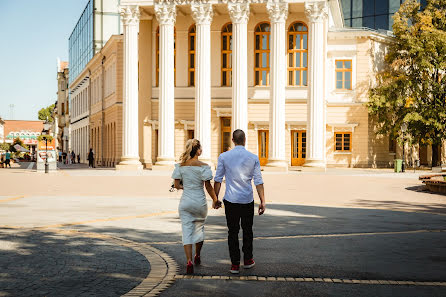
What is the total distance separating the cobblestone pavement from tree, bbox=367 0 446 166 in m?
29.5

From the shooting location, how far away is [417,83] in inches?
1753

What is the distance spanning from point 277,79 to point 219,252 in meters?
33.3

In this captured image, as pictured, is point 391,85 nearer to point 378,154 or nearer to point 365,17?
point 378,154

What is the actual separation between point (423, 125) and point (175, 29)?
776 inches

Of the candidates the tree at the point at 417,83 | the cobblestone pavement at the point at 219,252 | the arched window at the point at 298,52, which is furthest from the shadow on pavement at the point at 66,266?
the arched window at the point at 298,52

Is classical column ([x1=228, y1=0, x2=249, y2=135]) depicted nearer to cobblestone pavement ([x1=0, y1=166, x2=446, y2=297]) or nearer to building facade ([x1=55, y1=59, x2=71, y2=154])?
cobblestone pavement ([x1=0, y1=166, x2=446, y2=297])

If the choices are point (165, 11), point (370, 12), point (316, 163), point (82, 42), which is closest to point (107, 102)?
point (165, 11)

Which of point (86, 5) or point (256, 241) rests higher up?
point (86, 5)

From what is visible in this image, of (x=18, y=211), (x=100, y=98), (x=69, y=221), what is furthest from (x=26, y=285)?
(x=100, y=98)

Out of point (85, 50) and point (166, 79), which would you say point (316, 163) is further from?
point (85, 50)

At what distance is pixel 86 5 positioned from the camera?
249 ft

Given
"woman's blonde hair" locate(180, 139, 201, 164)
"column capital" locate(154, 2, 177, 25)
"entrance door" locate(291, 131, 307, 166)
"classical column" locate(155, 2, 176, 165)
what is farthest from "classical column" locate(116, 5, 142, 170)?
"woman's blonde hair" locate(180, 139, 201, 164)

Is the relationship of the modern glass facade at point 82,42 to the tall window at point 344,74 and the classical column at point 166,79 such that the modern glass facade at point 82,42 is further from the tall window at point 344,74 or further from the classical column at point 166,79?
the tall window at point 344,74

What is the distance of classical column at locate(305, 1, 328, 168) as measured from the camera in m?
41.1
